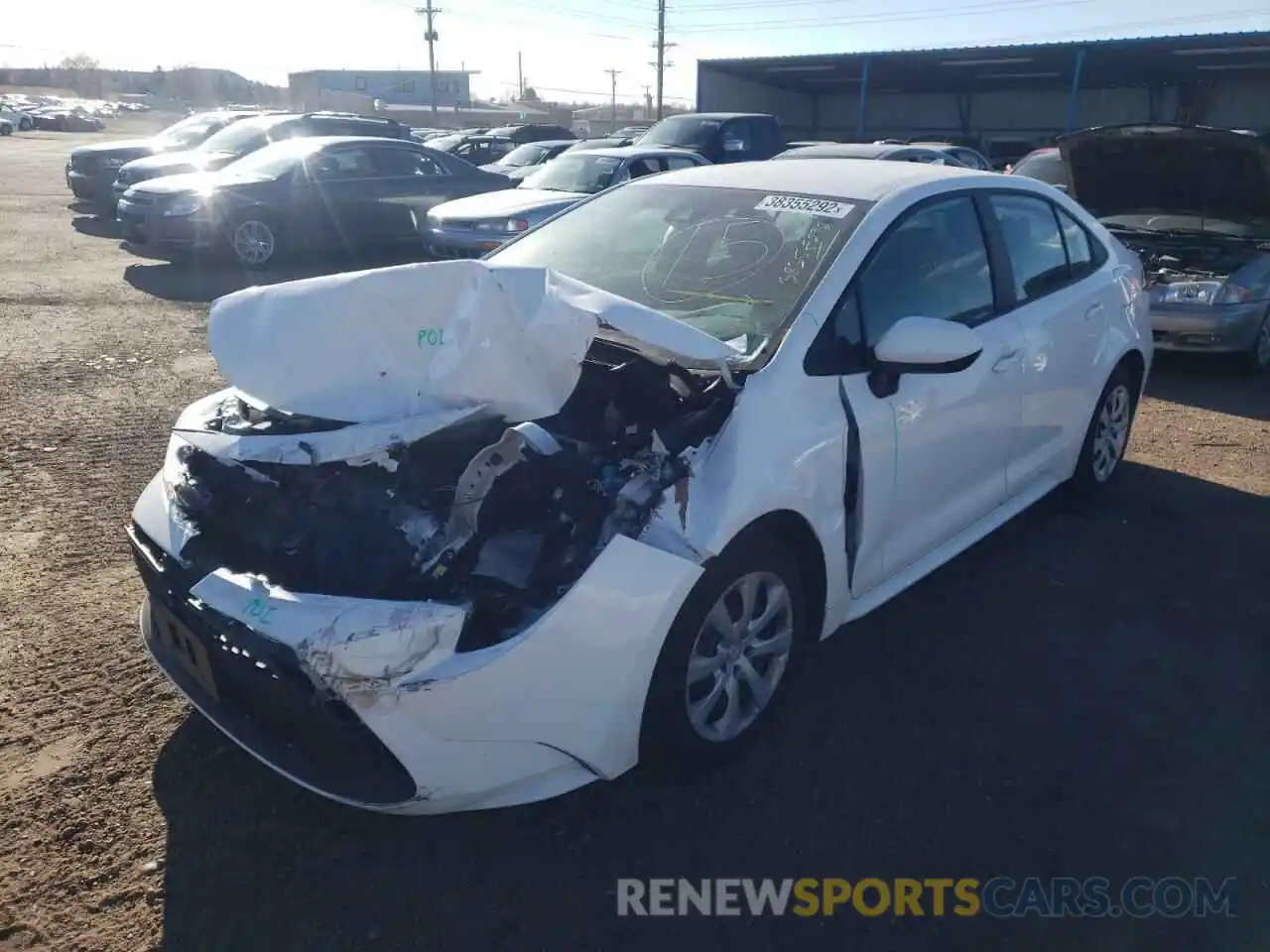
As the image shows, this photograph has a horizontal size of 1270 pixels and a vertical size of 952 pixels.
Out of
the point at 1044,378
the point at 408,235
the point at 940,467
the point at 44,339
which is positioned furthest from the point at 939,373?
the point at 408,235

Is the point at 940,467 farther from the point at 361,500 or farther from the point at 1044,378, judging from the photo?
the point at 361,500

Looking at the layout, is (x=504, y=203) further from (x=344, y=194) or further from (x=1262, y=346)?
(x=1262, y=346)

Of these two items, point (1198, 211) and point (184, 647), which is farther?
point (1198, 211)

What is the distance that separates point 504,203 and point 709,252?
7565 millimetres

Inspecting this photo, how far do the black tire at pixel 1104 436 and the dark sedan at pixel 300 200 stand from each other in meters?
9.17

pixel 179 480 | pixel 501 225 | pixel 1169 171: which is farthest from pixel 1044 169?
pixel 179 480

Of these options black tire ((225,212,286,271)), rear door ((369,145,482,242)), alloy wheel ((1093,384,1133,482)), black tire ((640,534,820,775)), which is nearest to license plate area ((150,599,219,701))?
black tire ((640,534,820,775))

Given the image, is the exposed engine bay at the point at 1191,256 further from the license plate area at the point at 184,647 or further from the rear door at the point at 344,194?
the rear door at the point at 344,194

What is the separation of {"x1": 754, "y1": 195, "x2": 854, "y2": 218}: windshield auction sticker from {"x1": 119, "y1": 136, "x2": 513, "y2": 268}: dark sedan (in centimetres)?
900

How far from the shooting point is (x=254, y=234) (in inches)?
442

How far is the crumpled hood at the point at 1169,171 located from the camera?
6.69 metres

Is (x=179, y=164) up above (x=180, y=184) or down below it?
above

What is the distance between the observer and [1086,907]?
2.49 meters

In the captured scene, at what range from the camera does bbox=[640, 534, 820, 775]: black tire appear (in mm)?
2545
